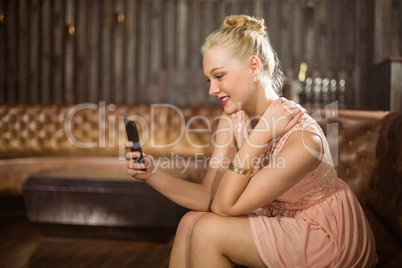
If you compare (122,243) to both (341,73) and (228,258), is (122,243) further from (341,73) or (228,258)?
(341,73)

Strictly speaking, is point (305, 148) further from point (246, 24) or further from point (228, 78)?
point (246, 24)

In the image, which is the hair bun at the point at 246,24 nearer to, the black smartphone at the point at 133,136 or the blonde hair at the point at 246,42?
the blonde hair at the point at 246,42

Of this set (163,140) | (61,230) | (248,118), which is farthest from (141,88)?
(248,118)

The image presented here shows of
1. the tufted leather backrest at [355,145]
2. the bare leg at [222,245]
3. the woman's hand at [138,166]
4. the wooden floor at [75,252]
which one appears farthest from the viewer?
the wooden floor at [75,252]

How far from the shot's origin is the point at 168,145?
4.34 metres

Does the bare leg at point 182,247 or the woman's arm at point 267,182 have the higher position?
the woman's arm at point 267,182

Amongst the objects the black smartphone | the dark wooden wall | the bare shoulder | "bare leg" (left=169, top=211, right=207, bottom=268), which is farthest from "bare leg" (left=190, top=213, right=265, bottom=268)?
the dark wooden wall

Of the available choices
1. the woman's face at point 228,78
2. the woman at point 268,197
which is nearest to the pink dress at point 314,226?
the woman at point 268,197

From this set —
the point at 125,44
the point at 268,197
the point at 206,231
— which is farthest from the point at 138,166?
the point at 125,44

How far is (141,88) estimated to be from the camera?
535cm

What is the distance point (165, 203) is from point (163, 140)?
6.35 feet

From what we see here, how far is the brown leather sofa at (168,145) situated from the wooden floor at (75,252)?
497 millimetres

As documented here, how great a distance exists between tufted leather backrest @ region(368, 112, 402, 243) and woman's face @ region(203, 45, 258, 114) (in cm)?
76

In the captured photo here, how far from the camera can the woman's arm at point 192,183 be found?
1555 mm
